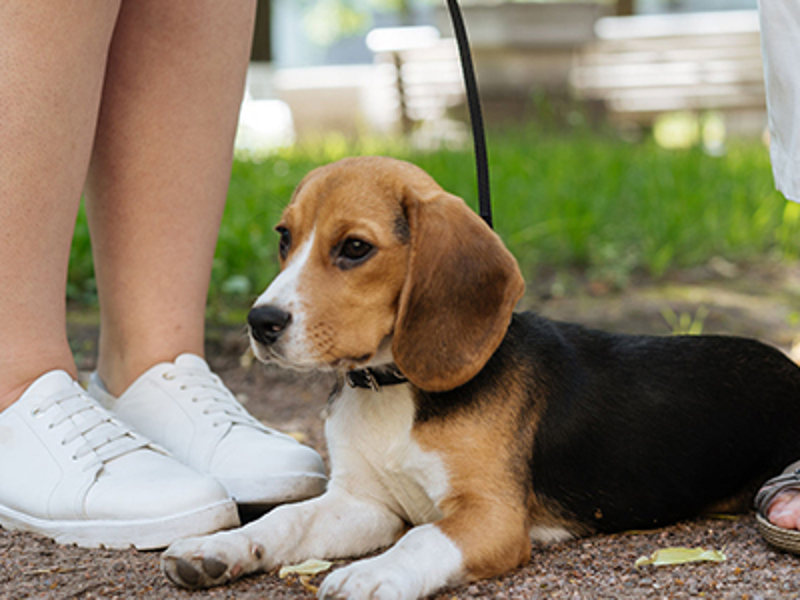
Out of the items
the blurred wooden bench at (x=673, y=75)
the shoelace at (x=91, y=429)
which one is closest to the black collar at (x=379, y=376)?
the shoelace at (x=91, y=429)

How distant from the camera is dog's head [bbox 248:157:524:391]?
2.27 metres

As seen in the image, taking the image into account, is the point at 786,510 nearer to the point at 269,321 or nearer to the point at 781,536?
the point at 781,536

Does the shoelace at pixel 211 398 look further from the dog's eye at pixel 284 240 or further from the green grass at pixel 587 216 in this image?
the green grass at pixel 587 216

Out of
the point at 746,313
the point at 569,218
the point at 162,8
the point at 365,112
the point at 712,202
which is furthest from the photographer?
the point at 365,112

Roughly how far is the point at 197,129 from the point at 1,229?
2.61 ft

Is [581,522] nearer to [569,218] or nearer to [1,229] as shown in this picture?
[1,229]

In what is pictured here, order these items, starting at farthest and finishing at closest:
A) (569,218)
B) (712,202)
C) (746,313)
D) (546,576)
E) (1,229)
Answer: (712,202)
(569,218)
(746,313)
(1,229)
(546,576)

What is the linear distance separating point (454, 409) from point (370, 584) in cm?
53

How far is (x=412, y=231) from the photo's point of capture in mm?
2328

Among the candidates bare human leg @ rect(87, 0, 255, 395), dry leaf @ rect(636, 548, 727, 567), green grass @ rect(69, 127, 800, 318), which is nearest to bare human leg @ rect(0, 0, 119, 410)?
bare human leg @ rect(87, 0, 255, 395)

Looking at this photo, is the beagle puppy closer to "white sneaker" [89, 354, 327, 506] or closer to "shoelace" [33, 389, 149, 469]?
"white sneaker" [89, 354, 327, 506]

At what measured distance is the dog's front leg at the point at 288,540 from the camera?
7.00 feet

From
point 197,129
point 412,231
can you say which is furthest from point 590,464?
point 197,129

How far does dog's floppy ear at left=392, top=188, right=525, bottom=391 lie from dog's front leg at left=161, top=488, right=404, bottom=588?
17.4 inches
